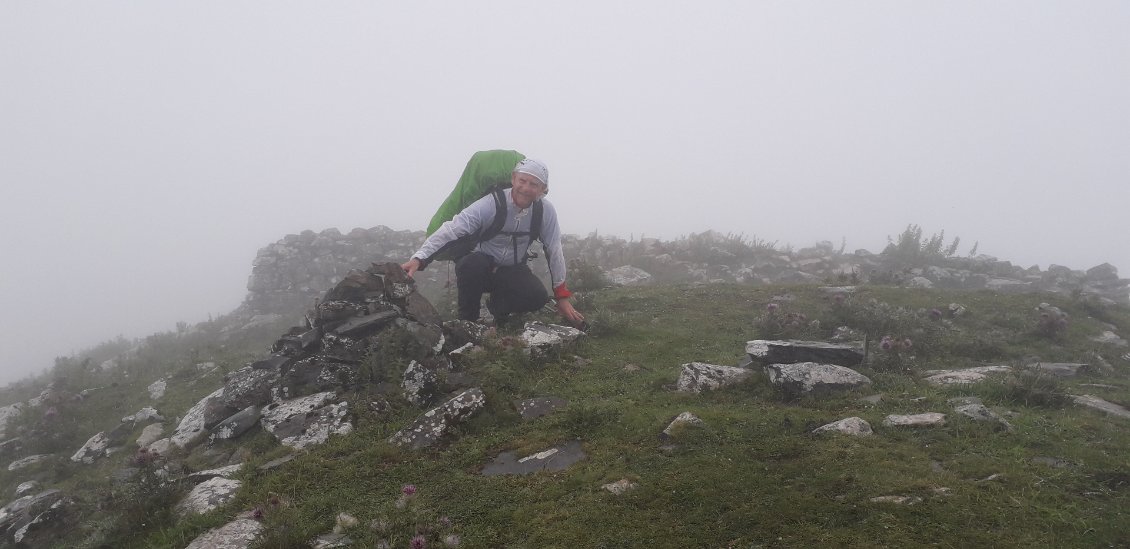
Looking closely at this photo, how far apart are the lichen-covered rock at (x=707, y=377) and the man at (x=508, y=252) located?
8.93 ft

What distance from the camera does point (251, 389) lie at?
7020 millimetres

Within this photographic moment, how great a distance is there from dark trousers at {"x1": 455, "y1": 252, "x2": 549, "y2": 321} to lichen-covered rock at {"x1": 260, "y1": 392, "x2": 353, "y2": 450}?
8.65 ft

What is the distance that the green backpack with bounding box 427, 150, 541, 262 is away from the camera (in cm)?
774

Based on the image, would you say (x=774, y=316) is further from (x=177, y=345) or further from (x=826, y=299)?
(x=177, y=345)

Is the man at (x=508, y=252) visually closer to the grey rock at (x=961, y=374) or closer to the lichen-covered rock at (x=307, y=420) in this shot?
the lichen-covered rock at (x=307, y=420)

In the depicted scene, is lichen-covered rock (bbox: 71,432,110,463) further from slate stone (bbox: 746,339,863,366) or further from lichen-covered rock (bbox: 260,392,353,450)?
slate stone (bbox: 746,339,863,366)

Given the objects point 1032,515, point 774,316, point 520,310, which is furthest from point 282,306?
point 1032,515

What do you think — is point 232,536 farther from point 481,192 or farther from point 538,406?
point 481,192

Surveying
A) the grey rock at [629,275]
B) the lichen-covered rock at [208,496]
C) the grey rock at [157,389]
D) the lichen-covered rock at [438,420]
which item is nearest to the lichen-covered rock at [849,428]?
the lichen-covered rock at [438,420]

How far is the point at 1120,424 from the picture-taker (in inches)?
188

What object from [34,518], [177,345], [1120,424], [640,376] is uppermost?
[1120,424]

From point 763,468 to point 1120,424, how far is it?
3604 mm

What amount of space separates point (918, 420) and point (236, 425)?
7.61 metres

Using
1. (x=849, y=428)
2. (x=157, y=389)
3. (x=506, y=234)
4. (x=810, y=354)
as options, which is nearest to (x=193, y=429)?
(x=506, y=234)
